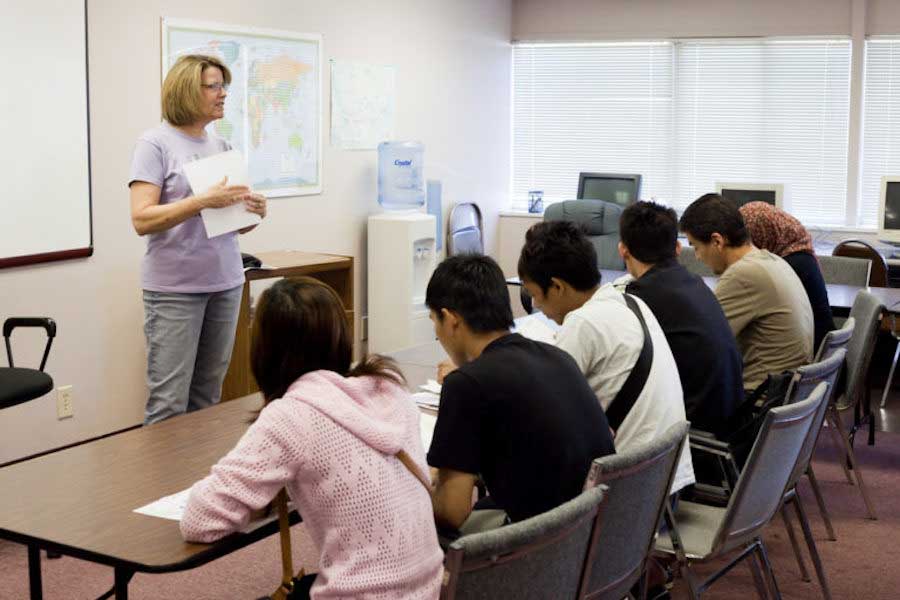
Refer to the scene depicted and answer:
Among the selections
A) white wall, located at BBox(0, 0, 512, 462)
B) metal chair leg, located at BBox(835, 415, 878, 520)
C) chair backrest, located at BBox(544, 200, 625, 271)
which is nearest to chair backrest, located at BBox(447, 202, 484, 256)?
white wall, located at BBox(0, 0, 512, 462)

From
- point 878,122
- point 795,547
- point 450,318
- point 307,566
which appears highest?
point 878,122

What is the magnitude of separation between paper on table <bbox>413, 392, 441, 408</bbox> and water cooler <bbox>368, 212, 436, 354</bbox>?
12.6 feet

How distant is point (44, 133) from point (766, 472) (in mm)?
3436

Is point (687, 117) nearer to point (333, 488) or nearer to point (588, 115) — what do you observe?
point (588, 115)

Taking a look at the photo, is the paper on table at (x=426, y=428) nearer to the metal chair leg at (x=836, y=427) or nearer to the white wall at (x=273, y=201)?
the metal chair leg at (x=836, y=427)

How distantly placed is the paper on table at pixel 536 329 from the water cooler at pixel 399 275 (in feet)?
10.9

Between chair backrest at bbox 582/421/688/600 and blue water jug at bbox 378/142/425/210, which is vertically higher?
blue water jug at bbox 378/142/425/210

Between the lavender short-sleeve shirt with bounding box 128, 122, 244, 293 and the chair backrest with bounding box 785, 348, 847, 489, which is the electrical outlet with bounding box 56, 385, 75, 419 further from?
the chair backrest with bounding box 785, 348, 847, 489

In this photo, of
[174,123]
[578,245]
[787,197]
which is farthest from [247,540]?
[787,197]

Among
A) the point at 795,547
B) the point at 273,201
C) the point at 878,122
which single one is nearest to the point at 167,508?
the point at 795,547

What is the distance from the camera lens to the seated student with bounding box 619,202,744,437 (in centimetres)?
330

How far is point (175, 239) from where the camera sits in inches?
153

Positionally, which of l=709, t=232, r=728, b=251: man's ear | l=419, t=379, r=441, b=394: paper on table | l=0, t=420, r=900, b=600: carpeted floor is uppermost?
l=709, t=232, r=728, b=251: man's ear

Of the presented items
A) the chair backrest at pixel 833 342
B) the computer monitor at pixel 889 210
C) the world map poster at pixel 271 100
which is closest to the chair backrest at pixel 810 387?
the chair backrest at pixel 833 342
